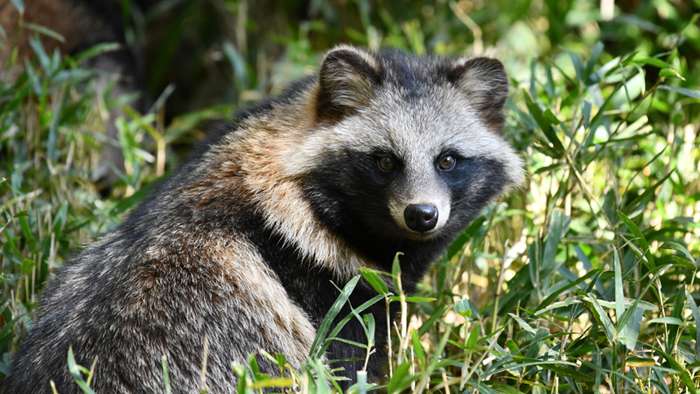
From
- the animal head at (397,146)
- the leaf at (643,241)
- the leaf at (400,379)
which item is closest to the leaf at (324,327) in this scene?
the leaf at (400,379)

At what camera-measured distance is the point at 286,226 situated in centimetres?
306

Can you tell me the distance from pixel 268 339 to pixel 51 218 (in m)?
2.00

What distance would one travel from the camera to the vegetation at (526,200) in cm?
293

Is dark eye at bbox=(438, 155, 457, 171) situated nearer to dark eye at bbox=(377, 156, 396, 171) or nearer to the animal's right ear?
dark eye at bbox=(377, 156, 396, 171)

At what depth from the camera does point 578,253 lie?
373cm

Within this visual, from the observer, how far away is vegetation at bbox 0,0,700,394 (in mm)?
2928

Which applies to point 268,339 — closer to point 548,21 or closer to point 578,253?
point 578,253

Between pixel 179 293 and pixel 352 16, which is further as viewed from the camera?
pixel 352 16

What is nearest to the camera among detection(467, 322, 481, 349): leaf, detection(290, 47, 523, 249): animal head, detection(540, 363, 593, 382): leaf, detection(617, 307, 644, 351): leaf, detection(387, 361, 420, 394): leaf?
detection(387, 361, 420, 394): leaf

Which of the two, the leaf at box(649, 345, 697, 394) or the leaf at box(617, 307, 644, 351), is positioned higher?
the leaf at box(617, 307, 644, 351)

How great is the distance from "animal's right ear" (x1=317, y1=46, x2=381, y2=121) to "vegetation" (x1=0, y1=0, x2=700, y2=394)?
3.09 feet

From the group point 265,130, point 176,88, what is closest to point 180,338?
point 265,130

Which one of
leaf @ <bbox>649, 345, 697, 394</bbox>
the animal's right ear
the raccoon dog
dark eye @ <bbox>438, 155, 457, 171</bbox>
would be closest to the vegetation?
leaf @ <bbox>649, 345, 697, 394</bbox>

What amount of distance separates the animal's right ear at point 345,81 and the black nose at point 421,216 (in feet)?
1.96
